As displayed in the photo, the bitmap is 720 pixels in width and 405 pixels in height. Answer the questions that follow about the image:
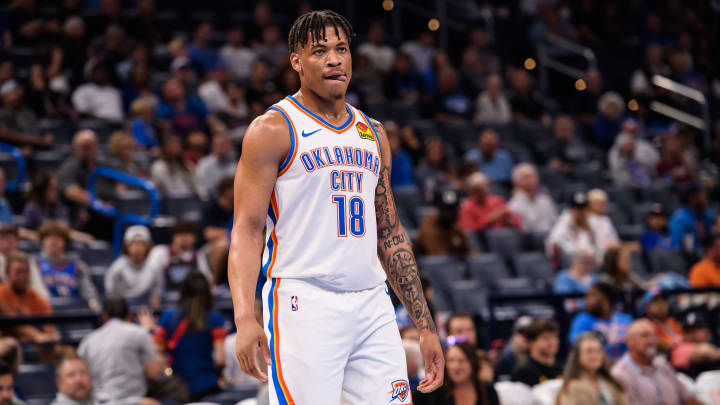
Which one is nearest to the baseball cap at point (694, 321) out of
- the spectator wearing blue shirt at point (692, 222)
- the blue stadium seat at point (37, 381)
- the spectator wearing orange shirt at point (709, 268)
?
the spectator wearing orange shirt at point (709, 268)

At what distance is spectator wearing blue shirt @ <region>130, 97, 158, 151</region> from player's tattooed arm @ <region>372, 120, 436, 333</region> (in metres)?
7.30

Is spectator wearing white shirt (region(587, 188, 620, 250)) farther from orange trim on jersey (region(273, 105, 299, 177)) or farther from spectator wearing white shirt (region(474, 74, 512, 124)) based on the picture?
orange trim on jersey (region(273, 105, 299, 177))

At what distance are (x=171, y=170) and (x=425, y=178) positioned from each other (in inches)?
118

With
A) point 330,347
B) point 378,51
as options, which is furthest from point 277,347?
point 378,51

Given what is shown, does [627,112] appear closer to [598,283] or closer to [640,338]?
[598,283]

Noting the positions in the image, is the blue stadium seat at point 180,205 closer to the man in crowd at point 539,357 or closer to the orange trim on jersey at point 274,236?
the man in crowd at point 539,357

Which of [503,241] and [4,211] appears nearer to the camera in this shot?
[4,211]

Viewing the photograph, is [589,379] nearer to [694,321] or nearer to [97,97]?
[694,321]

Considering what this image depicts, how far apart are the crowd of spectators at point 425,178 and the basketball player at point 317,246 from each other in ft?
9.05

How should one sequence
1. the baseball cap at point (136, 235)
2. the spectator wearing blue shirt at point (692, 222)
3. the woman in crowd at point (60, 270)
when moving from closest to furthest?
the woman in crowd at point (60, 270) → the baseball cap at point (136, 235) → the spectator wearing blue shirt at point (692, 222)

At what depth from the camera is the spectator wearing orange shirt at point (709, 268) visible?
10070mm

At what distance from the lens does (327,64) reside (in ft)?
11.6

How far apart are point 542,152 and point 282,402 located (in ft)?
33.8

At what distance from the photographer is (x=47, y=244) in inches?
317
